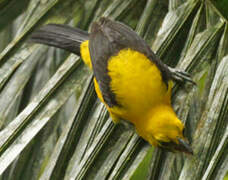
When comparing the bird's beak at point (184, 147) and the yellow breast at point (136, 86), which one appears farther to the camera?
the yellow breast at point (136, 86)

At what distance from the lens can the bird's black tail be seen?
2638 mm

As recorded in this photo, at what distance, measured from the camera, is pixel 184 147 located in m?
1.93

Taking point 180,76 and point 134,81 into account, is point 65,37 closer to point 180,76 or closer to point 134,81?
point 134,81

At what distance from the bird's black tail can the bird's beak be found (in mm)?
979

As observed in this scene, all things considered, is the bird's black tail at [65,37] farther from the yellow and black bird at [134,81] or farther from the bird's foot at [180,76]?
the bird's foot at [180,76]

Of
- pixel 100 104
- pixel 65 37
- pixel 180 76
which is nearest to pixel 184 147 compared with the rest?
pixel 180 76

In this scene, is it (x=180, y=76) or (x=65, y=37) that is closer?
(x=180, y=76)

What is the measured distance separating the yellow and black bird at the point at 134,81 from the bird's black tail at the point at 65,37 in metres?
0.22

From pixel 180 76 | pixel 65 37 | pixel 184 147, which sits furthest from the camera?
pixel 65 37

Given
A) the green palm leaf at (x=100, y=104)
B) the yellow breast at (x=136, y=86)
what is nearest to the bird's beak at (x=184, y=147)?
the green palm leaf at (x=100, y=104)

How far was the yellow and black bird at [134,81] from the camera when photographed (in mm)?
2141

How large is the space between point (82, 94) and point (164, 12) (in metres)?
0.81

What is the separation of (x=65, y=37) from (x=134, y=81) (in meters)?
0.75

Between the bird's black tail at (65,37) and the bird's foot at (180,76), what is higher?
the bird's black tail at (65,37)
